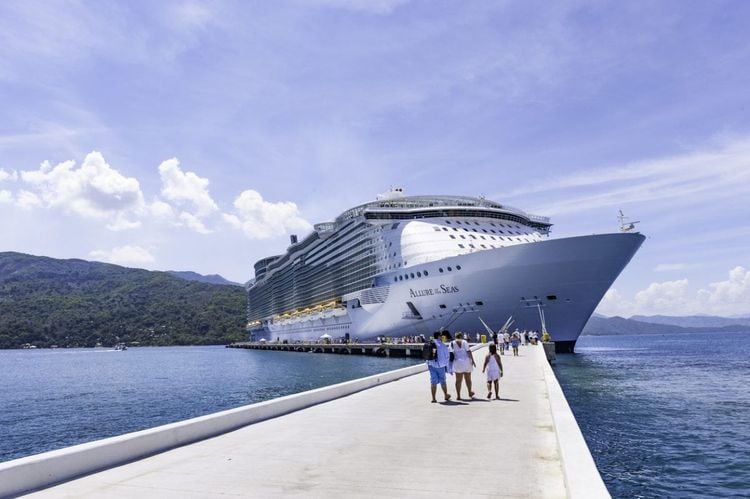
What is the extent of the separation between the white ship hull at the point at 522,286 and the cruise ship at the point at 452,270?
0.07 m

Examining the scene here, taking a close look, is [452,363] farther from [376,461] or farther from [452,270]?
[452,270]

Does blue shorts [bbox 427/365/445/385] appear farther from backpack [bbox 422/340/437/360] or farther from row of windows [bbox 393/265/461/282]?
row of windows [bbox 393/265/461/282]

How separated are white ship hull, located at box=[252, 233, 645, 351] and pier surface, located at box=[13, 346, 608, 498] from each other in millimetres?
27168

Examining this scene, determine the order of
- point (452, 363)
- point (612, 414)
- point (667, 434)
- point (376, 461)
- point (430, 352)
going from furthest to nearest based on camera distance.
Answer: point (612, 414), point (667, 434), point (452, 363), point (430, 352), point (376, 461)

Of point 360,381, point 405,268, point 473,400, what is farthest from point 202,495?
point 405,268

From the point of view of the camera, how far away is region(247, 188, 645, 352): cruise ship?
37250mm

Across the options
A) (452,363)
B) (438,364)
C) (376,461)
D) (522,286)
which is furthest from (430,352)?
(522,286)

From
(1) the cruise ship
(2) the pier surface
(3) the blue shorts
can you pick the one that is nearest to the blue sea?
(2) the pier surface

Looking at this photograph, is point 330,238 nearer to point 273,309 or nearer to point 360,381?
point 273,309

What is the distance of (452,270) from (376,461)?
35.4 meters

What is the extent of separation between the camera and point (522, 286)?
38469mm

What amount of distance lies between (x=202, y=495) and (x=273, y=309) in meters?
109

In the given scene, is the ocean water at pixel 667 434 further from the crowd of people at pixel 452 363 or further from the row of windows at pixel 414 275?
the row of windows at pixel 414 275

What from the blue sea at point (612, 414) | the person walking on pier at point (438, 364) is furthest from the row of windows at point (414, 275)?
the person walking on pier at point (438, 364)
